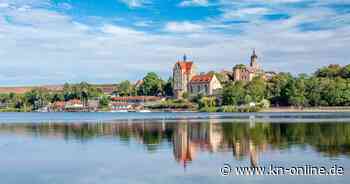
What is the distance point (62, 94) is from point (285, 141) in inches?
6151

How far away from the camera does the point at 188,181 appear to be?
1616 centimetres

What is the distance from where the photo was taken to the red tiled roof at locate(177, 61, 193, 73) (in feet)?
505

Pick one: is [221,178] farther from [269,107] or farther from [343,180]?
[269,107]

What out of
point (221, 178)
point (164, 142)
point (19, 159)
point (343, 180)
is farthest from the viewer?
point (164, 142)

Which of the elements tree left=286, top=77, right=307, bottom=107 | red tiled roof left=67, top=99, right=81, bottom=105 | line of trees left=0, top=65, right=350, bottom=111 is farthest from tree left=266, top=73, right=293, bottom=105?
red tiled roof left=67, top=99, right=81, bottom=105

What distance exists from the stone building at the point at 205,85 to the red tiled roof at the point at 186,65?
124 inches

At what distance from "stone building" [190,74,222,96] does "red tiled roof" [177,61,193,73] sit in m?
3.16

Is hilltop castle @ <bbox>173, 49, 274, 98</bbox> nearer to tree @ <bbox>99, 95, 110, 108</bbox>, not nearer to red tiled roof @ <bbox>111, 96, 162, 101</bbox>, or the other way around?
red tiled roof @ <bbox>111, 96, 162, 101</bbox>

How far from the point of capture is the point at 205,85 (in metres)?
146

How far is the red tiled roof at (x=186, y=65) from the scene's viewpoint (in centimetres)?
15398

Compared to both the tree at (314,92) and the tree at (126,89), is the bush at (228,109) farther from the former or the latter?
the tree at (126,89)

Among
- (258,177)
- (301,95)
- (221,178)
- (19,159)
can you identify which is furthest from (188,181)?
(301,95)

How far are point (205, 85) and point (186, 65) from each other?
12.2m

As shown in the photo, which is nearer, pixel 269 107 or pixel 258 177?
pixel 258 177
